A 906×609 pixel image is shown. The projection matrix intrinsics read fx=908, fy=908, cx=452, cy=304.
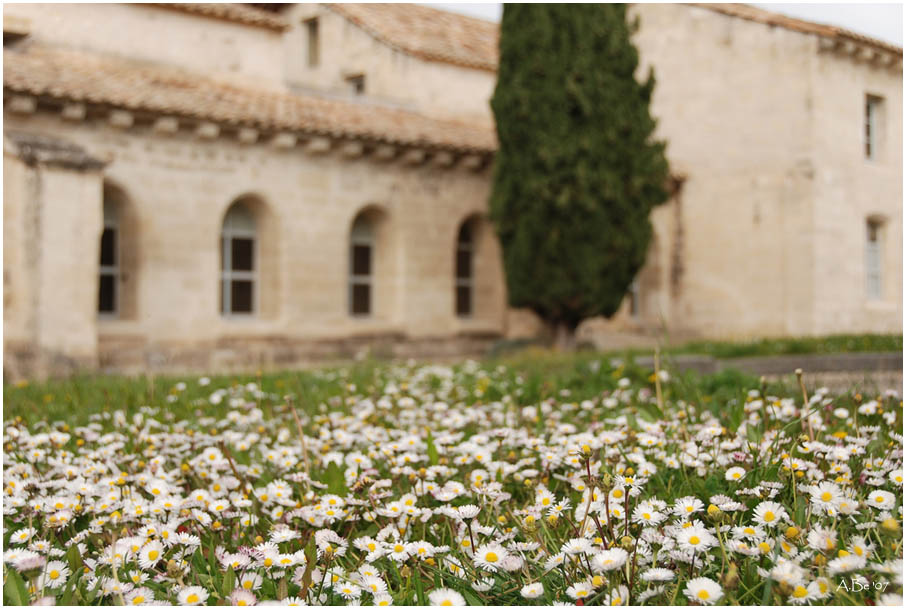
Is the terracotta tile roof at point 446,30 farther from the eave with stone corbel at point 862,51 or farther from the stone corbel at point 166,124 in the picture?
the stone corbel at point 166,124

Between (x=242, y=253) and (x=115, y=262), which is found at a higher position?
(x=242, y=253)

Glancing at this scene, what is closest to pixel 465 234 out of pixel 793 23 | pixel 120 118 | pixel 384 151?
pixel 384 151

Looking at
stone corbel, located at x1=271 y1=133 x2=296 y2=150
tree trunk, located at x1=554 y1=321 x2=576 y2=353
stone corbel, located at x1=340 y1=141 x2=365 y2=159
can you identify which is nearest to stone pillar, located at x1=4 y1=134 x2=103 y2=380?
stone corbel, located at x1=271 y1=133 x2=296 y2=150

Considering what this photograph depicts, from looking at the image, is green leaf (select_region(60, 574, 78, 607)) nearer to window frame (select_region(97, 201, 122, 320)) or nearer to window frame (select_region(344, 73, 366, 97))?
window frame (select_region(97, 201, 122, 320))

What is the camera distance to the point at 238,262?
1488cm

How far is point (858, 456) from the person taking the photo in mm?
3404

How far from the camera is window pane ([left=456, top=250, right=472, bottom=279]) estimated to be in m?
17.9

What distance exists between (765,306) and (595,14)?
7.07 m

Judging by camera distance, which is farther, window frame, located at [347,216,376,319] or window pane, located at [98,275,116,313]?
window frame, located at [347,216,376,319]

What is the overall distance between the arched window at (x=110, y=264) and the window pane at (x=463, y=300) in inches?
264

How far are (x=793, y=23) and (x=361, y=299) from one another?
10.3m

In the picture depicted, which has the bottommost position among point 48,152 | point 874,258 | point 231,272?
point 231,272

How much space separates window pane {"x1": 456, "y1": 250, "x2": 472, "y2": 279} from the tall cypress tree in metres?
2.08

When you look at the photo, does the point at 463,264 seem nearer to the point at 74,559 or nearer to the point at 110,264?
the point at 110,264
